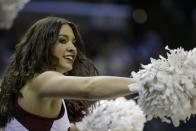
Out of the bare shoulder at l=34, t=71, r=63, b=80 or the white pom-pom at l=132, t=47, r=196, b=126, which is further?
the bare shoulder at l=34, t=71, r=63, b=80

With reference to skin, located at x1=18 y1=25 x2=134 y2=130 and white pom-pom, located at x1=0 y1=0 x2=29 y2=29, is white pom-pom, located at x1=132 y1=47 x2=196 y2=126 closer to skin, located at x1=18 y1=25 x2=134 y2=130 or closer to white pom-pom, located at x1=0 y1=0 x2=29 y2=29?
skin, located at x1=18 y1=25 x2=134 y2=130

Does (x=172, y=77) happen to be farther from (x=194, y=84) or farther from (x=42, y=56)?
(x=42, y=56)

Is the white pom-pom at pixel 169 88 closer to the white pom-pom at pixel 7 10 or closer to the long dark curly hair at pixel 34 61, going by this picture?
the long dark curly hair at pixel 34 61

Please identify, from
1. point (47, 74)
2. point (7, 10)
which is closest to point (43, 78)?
point (47, 74)

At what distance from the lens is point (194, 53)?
217 centimetres

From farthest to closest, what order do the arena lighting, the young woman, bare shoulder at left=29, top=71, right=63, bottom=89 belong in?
the arena lighting → the young woman → bare shoulder at left=29, top=71, right=63, bottom=89

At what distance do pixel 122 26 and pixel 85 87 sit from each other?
6.06m

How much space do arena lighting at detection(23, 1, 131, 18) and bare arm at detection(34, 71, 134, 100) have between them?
5742 millimetres

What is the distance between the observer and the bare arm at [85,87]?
A: 220cm

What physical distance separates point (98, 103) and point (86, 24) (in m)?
5.13

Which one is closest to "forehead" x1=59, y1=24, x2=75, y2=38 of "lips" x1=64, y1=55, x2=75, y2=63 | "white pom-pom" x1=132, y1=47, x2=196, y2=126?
"lips" x1=64, y1=55, x2=75, y2=63

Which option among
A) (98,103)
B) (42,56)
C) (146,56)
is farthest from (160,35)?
(42,56)

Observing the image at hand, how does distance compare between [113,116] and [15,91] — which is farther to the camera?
[113,116]

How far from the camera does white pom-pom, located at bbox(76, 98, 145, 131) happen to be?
9.87ft
